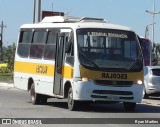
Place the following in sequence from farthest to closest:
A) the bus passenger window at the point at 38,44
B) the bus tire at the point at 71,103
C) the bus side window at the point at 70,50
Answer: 1. the bus passenger window at the point at 38,44
2. the bus side window at the point at 70,50
3. the bus tire at the point at 71,103

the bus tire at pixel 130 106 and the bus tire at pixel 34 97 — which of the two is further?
the bus tire at pixel 34 97

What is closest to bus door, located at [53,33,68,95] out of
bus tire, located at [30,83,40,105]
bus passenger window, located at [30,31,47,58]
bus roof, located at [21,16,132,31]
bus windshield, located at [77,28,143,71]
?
bus roof, located at [21,16,132,31]

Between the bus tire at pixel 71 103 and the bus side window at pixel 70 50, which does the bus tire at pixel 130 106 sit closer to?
the bus tire at pixel 71 103

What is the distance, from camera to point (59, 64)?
63.6 ft

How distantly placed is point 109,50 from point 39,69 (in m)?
3.77

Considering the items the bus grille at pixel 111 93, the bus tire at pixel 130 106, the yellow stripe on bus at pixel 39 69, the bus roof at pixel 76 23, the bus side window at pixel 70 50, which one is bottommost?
the bus tire at pixel 130 106

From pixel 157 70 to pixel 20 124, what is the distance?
1414 centimetres

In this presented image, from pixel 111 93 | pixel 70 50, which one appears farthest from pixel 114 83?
pixel 70 50

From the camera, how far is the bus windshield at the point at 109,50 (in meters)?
18.0

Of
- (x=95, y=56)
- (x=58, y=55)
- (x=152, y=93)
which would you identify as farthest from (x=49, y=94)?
(x=152, y=93)

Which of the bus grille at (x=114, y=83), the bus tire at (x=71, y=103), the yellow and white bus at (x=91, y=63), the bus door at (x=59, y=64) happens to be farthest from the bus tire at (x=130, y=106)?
the bus door at (x=59, y=64)

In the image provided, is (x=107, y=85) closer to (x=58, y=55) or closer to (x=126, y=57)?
(x=126, y=57)

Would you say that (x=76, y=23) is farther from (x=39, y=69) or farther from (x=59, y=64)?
(x=39, y=69)

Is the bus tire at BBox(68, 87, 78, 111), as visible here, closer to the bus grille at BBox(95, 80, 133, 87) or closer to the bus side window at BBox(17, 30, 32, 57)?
the bus grille at BBox(95, 80, 133, 87)
